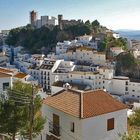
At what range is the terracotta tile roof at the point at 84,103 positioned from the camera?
67.2ft

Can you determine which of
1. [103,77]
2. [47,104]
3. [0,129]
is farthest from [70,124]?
[103,77]

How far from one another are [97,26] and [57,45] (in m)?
23.8

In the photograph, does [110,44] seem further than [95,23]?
No

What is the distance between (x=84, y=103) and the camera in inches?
828

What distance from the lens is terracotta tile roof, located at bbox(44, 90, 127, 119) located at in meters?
20.5

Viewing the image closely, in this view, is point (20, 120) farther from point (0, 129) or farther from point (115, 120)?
point (115, 120)

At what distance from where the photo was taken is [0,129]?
72.8 feet

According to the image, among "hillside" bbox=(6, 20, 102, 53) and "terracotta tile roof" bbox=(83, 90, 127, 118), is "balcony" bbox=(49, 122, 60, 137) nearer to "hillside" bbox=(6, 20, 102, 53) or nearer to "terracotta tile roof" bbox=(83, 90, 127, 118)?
"terracotta tile roof" bbox=(83, 90, 127, 118)

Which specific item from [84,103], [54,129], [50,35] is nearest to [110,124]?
[84,103]

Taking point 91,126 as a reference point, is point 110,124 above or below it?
below

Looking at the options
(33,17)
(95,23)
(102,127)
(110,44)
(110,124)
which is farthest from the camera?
(33,17)

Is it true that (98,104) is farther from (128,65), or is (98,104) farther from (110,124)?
(128,65)

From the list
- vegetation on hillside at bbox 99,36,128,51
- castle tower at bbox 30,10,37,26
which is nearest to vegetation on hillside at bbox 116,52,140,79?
vegetation on hillside at bbox 99,36,128,51

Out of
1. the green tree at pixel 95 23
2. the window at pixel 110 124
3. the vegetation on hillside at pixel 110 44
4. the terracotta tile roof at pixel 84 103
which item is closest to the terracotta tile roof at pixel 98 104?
the terracotta tile roof at pixel 84 103
